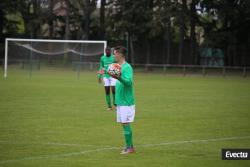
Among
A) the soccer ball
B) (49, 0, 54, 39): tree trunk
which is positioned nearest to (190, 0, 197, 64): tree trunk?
→ (49, 0, 54, 39): tree trunk

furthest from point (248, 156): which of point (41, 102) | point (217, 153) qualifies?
point (41, 102)

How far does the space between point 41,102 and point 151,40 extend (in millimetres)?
36819

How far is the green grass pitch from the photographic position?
11055 mm

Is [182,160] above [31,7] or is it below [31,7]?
below

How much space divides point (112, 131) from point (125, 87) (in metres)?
3.21

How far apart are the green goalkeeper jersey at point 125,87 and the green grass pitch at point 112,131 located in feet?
3.30

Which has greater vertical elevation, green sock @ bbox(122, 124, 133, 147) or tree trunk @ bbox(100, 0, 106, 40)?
tree trunk @ bbox(100, 0, 106, 40)

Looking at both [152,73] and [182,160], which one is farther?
[152,73]

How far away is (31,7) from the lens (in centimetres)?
6297

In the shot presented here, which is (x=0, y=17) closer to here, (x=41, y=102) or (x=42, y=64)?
(x=42, y=64)

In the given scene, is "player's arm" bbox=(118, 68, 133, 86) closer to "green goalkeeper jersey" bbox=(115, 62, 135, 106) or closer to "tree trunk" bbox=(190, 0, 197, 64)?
"green goalkeeper jersey" bbox=(115, 62, 135, 106)

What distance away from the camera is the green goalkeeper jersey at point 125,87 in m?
11.4

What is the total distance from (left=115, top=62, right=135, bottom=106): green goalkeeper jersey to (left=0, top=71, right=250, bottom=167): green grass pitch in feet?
3.30

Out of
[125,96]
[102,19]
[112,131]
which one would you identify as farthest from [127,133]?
[102,19]
